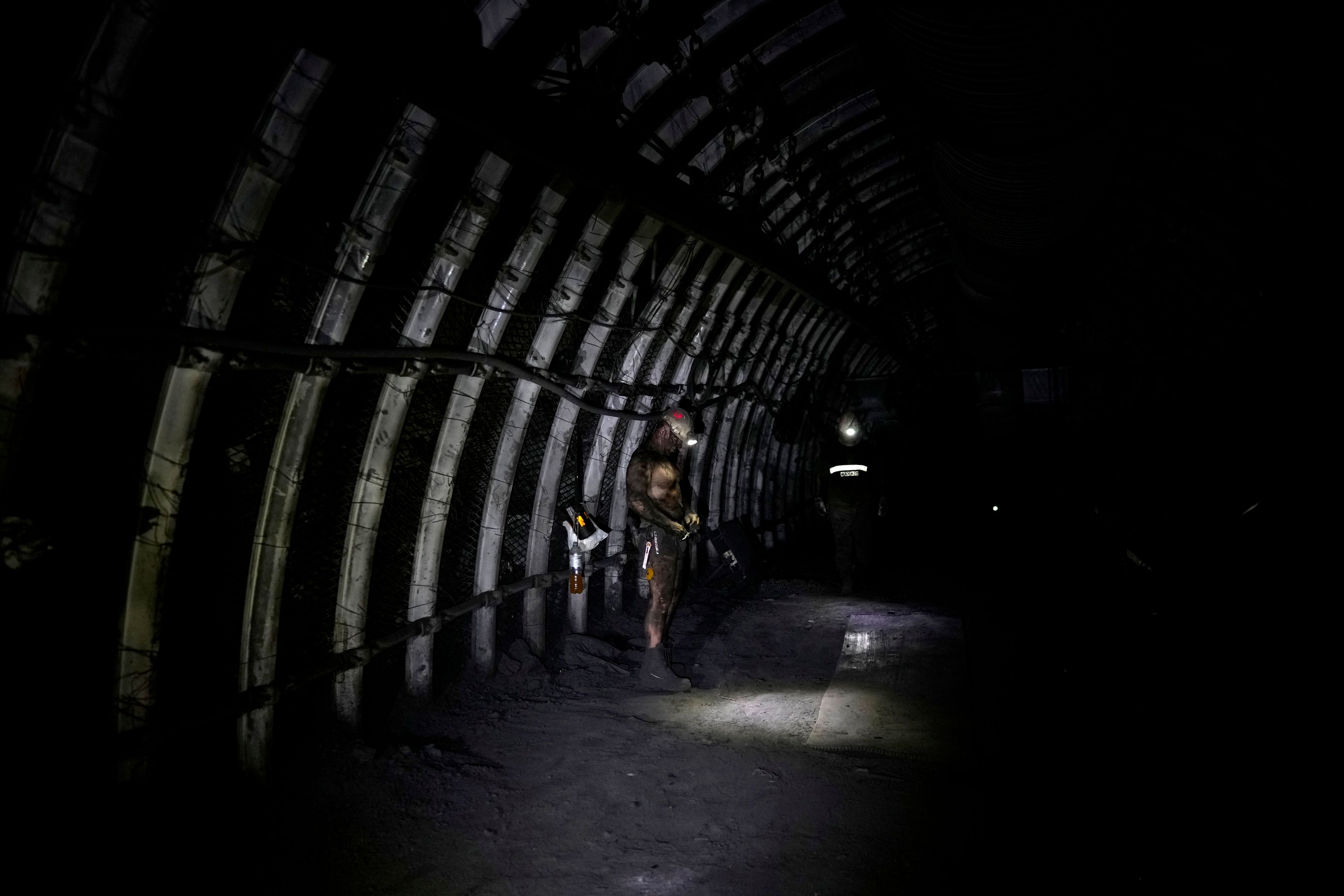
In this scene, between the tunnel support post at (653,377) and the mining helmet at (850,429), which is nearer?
the tunnel support post at (653,377)

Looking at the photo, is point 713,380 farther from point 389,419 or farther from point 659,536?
point 389,419

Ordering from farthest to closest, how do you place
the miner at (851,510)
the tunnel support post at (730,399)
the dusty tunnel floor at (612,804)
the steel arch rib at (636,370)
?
the miner at (851,510) < the tunnel support post at (730,399) < the steel arch rib at (636,370) < the dusty tunnel floor at (612,804)

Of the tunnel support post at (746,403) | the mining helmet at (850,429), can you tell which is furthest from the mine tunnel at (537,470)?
the mining helmet at (850,429)

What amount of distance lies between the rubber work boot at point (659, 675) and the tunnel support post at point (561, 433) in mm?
868

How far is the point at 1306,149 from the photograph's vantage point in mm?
6508

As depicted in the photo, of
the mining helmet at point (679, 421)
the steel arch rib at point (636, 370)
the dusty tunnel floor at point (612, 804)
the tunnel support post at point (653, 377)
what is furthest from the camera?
the tunnel support post at point (653, 377)

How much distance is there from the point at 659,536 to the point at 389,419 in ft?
8.66

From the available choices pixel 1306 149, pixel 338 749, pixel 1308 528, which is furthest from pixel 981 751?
pixel 1306 149

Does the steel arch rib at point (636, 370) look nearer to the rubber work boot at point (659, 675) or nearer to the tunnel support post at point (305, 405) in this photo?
Result: the rubber work boot at point (659, 675)

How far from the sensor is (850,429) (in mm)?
10844

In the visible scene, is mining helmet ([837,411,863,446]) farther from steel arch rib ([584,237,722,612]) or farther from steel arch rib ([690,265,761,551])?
steel arch rib ([584,237,722,612])

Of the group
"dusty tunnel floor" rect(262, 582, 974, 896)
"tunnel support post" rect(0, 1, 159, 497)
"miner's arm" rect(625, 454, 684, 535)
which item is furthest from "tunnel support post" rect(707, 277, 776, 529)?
"tunnel support post" rect(0, 1, 159, 497)

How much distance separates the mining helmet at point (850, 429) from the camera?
10.8 m

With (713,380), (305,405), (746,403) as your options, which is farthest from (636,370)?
(746,403)
